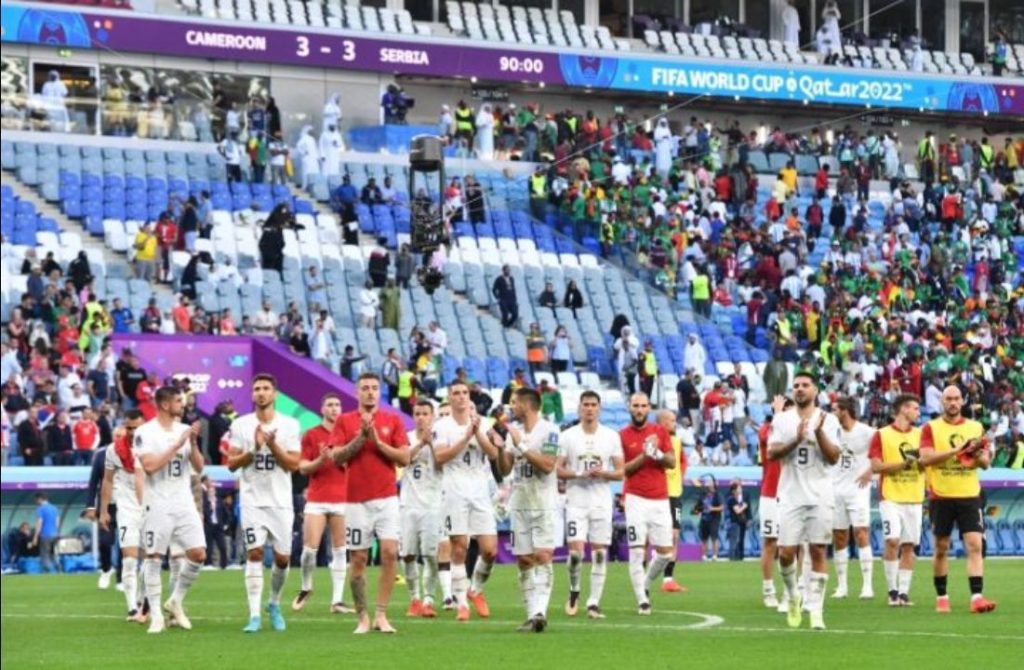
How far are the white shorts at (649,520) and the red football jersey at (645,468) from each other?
0.07 metres

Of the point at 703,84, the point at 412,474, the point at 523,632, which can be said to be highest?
the point at 703,84

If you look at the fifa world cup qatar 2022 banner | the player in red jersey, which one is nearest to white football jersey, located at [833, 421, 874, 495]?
the player in red jersey

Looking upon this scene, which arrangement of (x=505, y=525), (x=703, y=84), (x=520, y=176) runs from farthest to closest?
(x=703, y=84), (x=520, y=176), (x=505, y=525)

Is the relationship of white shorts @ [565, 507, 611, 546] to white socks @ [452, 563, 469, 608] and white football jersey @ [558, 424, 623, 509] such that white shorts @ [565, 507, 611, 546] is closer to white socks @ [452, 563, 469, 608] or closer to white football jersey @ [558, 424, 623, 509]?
white football jersey @ [558, 424, 623, 509]

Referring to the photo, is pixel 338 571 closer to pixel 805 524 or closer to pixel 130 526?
pixel 130 526

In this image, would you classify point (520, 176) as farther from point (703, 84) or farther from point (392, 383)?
point (392, 383)

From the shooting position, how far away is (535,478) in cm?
1778

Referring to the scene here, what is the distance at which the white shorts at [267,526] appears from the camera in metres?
17.5

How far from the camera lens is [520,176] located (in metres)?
52.1

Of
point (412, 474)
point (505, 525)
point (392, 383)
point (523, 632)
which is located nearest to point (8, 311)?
point (392, 383)

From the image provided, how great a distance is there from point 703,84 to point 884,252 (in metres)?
14.7

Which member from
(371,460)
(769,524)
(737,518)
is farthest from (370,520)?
(737,518)

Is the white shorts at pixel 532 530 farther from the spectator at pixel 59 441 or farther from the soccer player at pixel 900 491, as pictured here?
the spectator at pixel 59 441

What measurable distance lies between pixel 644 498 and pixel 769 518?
134 centimetres
